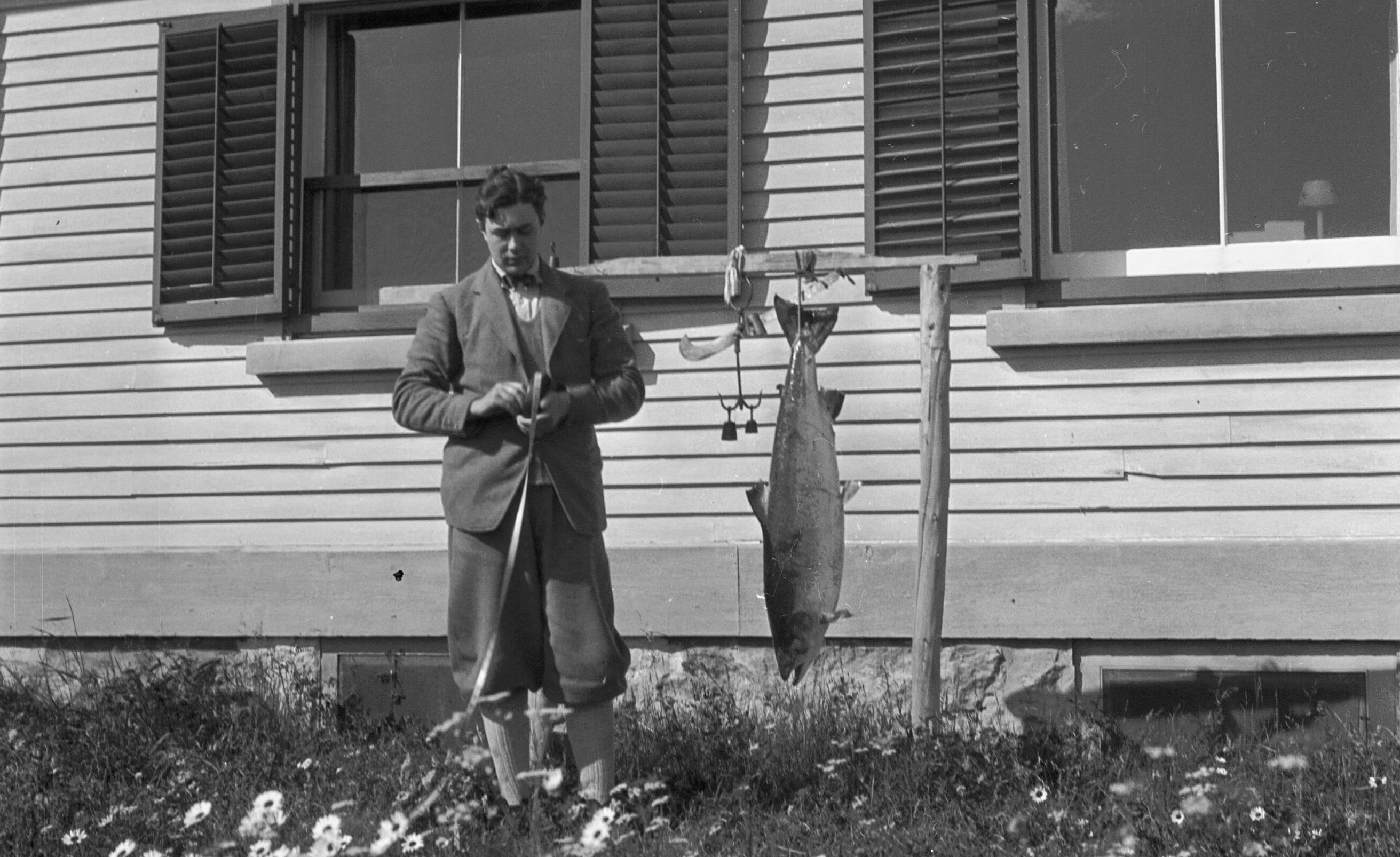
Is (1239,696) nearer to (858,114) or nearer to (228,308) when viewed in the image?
(858,114)

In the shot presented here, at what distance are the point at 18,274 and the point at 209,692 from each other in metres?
2.24

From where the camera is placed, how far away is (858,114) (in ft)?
20.4

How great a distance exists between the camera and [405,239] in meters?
6.82

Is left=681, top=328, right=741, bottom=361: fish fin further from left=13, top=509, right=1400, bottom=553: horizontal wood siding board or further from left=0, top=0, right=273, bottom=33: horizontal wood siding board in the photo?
left=0, top=0, right=273, bottom=33: horizontal wood siding board

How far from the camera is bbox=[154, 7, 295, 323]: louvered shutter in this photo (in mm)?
6723

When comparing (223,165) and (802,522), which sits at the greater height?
(223,165)

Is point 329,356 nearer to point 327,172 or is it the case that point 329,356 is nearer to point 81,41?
point 327,172

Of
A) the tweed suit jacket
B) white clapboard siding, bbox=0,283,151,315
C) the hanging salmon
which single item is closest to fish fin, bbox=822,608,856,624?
the hanging salmon

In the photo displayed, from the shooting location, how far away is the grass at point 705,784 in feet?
13.3

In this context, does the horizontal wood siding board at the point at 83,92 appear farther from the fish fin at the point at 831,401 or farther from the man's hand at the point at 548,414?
the fish fin at the point at 831,401

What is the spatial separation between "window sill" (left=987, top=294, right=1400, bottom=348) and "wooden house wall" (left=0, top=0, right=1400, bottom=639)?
9 centimetres

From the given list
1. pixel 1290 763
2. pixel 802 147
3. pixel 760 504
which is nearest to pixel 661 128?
pixel 802 147

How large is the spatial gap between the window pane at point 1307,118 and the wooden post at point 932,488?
5.32ft

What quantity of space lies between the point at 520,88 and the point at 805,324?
8.74 ft
